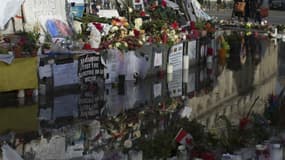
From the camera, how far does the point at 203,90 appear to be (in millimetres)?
12906

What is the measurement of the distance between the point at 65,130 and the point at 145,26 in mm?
A: 6855

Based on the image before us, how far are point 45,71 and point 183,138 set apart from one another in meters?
5.81

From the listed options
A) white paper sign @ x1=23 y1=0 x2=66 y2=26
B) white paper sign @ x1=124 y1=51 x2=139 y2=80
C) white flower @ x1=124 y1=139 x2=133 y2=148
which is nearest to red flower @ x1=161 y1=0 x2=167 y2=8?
white paper sign @ x1=23 y1=0 x2=66 y2=26

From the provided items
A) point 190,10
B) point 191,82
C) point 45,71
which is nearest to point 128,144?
point 45,71

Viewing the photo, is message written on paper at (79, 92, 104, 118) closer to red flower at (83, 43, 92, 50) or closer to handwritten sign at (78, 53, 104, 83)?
handwritten sign at (78, 53, 104, 83)

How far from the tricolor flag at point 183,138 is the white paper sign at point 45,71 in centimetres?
563

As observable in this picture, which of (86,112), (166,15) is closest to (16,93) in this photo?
(86,112)

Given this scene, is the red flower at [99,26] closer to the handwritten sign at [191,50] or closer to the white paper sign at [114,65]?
the white paper sign at [114,65]

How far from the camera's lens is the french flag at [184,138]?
565cm

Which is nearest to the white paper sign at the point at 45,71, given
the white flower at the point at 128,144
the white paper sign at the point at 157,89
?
the white paper sign at the point at 157,89

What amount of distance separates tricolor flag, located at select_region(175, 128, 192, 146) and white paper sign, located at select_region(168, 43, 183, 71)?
321 inches

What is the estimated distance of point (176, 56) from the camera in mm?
14164

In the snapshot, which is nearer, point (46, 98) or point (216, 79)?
point (46, 98)

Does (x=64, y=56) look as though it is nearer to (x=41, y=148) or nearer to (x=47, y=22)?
(x=47, y=22)
